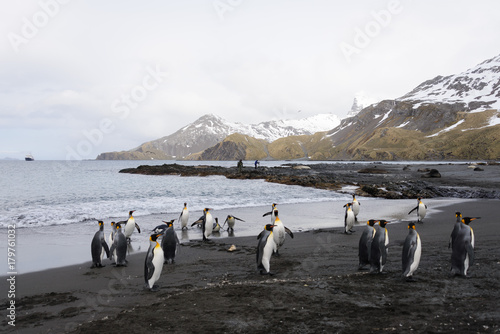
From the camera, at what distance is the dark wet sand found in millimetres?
5047

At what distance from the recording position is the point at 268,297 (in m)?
6.12

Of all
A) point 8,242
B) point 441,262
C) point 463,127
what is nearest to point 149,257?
point 441,262

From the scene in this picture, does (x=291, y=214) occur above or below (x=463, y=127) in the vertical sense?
below

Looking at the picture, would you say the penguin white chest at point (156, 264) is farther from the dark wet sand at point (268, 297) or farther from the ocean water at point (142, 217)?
the ocean water at point (142, 217)

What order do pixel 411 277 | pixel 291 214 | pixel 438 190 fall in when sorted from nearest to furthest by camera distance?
pixel 411 277, pixel 291 214, pixel 438 190

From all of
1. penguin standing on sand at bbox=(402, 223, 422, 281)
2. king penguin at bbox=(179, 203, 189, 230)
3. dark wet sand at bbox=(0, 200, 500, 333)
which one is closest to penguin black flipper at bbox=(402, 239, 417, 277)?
penguin standing on sand at bbox=(402, 223, 422, 281)

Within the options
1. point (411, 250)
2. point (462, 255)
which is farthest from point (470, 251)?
point (411, 250)

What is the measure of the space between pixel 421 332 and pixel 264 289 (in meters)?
2.82

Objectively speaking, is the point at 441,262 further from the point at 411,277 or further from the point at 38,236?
the point at 38,236

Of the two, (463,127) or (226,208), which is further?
(463,127)

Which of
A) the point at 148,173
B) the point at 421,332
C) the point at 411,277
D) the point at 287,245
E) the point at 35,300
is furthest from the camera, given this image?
Answer: the point at 148,173

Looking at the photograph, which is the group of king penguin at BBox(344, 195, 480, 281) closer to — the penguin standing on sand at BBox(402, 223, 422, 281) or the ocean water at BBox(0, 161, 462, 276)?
the penguin standing on sand at BBox(402, 223, 422, 281)

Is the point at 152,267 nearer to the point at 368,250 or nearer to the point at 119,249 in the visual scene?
the point at 119,249

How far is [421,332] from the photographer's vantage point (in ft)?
15.3
